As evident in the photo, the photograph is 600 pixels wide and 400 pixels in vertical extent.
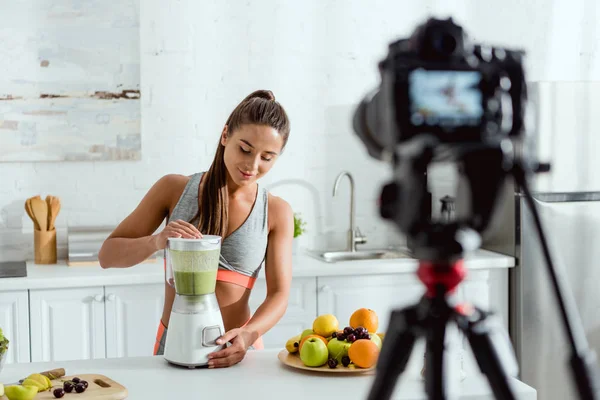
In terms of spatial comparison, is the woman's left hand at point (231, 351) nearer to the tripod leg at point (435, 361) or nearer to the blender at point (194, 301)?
the blender at point (194, 301)

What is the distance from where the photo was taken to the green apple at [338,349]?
1681mm

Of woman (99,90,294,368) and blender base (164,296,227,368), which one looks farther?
woman (99,90,294,368)

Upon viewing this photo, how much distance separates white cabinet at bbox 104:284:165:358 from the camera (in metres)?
2.94

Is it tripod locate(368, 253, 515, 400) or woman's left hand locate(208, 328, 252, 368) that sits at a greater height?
tripod locate(368, 253, 515, 400)

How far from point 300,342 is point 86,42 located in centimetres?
208

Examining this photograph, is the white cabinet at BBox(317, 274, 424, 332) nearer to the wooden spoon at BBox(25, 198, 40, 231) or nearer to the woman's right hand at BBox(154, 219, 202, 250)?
the wooden spoon at BBox(25, 198, 40, 231)

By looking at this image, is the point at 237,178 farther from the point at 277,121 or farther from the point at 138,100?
the point at 138,100

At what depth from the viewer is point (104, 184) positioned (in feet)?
11.0

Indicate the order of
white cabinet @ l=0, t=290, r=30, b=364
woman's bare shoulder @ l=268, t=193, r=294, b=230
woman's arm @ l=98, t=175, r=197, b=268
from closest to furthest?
woman's arm @ l=98, t=175, r=197, b=268
woman's bare shoulder @ l=268, t=193, r=294, b=230
white cabinet @ l=0, t=290, r=30, b=364

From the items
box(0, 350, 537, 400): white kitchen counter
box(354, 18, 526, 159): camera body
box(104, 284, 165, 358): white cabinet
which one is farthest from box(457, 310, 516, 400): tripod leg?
box(104, 284, 165, 358): white cabinet

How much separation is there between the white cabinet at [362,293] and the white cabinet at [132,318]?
26.6 inches

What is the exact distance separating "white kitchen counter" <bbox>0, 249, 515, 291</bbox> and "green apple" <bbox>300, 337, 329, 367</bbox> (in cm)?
124

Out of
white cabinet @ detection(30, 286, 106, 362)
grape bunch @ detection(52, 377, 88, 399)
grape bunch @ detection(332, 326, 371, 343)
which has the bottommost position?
white cabinet @ detection(30, 286, 106, 362)

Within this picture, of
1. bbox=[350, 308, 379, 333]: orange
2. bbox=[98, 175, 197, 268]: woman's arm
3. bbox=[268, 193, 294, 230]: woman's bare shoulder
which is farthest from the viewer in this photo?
bbox=[268, 193, 294, 230]: woman's bare shoulder
